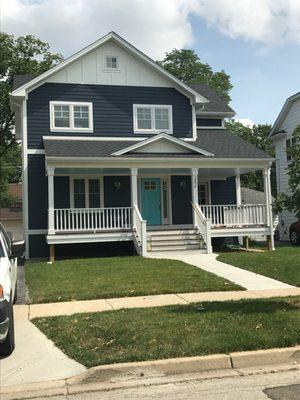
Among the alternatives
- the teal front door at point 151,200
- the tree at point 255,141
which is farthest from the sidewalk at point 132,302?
the tree at point 255,141

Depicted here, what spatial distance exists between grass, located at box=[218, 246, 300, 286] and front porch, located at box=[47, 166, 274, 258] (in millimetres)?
2622

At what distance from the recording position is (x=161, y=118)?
73.0 ft

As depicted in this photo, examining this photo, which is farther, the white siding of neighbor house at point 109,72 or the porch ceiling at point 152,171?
the white siding of neighbor house at point 109,72

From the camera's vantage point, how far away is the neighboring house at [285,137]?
28.4m

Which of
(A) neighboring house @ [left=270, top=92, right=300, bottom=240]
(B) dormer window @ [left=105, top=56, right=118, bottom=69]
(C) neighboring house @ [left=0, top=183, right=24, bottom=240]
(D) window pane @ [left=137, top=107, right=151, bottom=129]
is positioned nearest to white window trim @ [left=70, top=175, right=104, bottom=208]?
(D) window pane @ [left=137, top=107, right=151, bottom=129]

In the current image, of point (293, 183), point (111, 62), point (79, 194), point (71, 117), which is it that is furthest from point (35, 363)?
point (111, 62)

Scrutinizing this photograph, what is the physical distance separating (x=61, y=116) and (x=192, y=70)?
33.6m

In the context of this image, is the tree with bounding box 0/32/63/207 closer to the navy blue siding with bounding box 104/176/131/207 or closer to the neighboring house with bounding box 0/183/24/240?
the neighboring house with bounding box 0/183/24/240

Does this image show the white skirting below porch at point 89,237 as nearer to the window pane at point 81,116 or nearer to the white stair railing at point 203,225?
the white stair railing at point 203,225

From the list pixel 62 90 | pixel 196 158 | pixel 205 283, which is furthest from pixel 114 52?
pixel 205 283

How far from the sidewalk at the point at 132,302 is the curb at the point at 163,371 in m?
3.18

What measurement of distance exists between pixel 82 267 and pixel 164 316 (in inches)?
276

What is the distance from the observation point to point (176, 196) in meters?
22.3

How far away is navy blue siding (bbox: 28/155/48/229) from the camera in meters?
20.4
